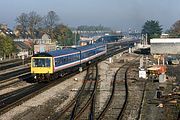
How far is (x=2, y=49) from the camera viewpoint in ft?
242

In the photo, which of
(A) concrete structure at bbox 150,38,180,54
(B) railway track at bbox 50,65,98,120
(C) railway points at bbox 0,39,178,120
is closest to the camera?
(B) railway track at bbox 50,65,98,120

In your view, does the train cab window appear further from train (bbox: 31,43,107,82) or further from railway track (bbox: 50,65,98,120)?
railway track (bbox: 50,65,98,120)

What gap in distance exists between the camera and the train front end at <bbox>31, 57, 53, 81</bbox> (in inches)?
1388

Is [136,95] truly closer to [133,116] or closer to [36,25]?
[133,116]

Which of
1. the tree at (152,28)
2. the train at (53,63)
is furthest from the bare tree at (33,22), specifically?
the train at (53,63)

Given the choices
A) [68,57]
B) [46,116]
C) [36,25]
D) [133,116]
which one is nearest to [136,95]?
[133,116]

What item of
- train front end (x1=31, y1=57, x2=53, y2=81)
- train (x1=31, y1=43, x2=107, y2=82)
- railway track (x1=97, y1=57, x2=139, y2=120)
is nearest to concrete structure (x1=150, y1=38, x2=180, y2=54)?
train (x1=31, y1=43, x2=107, y2=82)

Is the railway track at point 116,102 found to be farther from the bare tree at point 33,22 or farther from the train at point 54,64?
the bare tree at point 33,22

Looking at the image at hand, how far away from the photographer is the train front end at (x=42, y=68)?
35.2 m


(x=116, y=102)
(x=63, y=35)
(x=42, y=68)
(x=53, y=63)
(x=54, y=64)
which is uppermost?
(x=63, y=35)

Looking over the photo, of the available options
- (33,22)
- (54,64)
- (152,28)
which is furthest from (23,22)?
(54,64)

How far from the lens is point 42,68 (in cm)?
3531

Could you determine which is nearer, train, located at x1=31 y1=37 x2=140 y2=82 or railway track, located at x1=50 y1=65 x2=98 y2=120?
railway track, located at x1=50 y1=65 x2=98 y2=120

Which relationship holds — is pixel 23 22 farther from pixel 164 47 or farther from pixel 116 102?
pixel 116 102
